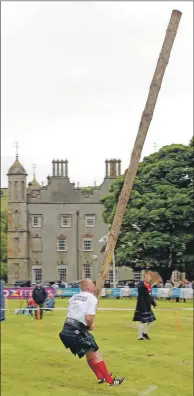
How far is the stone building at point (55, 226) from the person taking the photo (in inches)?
3068

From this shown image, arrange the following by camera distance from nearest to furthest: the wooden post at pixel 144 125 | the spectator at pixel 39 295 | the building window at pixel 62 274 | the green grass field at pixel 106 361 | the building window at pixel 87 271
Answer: the wooden post at pixel 144 125, the green grass field at pixel 106 361, the spectator at pixel 39 295, the building window at pixel 87 271, the building window at pixel 62 274

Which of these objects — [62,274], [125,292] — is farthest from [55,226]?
[125,292]

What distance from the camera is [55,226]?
7850 cm

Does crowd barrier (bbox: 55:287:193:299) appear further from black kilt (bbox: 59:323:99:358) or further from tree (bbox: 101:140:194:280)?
black kilt (bbox: 59:323:99:358)

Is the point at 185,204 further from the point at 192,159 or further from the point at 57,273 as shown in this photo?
the point at 57,273

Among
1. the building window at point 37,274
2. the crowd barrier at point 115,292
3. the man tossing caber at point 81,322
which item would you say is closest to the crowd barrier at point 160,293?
the crowd barrier at point 115,292

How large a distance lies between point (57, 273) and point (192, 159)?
29609mm

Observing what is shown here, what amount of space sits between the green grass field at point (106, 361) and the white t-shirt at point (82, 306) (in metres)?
3.05

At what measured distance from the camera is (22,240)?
77750 mm

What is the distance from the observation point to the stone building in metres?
77.9

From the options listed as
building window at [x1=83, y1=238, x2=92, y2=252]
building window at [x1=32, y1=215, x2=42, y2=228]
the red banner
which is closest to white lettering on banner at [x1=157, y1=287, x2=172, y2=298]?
the red banner

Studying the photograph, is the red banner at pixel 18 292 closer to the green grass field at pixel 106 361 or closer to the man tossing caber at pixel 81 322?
the green grass field at pixel 106 361

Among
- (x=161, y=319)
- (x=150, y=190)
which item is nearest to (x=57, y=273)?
(x=150, y=190)

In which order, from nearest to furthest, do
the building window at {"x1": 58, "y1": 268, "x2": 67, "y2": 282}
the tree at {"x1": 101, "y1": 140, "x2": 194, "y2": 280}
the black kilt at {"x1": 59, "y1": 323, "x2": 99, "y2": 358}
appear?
1. the black kilt at {"x1": 59, "y1": 323, "x2": 99, "y2": 358}
2. the tree at {"x1": 101, "y1": 140, "x2": 194, "y2": 280}
3. the building window at {"x1": 58, "y1": 268, "x2": 67, "y2": 282}
